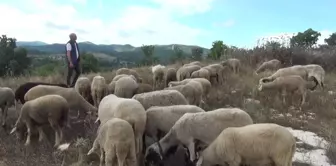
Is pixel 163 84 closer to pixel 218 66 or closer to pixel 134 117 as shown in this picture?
pixel 218 66

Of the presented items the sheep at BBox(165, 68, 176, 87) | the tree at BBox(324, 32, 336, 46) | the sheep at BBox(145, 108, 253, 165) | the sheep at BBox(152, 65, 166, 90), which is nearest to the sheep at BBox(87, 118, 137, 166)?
the sheep at BBox(145, 108, 253, 165)

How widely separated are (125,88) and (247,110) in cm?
377

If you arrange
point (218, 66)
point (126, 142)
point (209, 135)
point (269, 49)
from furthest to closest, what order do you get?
point (269, 49), point (218, 66), point (209, 135), point (126, 142)

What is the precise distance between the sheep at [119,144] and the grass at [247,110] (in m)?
1.46

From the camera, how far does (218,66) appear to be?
1778 centimetres

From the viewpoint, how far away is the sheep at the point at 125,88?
42.7 feet

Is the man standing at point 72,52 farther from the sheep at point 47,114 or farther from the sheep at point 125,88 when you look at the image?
the sheep at point 47,114

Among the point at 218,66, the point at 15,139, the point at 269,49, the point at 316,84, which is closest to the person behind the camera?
the point at 15,139

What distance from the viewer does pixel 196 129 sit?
8.67 metres

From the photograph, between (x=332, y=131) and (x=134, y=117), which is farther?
(x=332, y=131)

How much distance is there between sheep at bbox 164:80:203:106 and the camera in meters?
12.5

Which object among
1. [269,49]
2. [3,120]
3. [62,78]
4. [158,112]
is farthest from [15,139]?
[269,49]

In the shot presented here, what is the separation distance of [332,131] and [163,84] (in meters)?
7.31

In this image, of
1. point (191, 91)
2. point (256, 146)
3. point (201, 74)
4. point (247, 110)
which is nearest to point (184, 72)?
point (201, 74)
